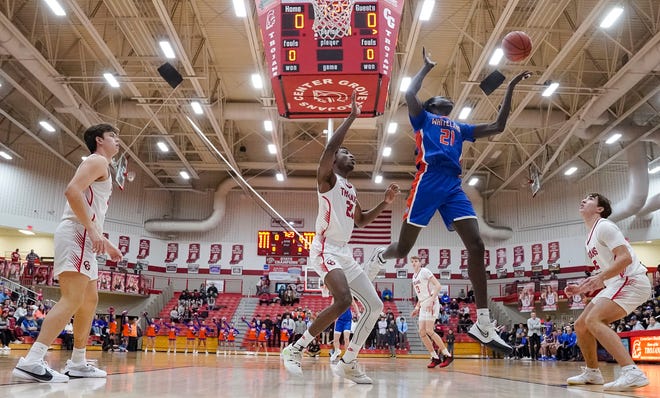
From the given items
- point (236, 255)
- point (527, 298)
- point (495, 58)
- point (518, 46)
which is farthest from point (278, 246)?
point (518, 46)

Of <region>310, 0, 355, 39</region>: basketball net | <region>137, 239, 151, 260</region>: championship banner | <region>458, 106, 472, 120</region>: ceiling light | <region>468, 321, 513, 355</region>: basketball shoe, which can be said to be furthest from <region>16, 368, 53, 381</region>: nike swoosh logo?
<region>137, 239, 151, 260</region>: championship banner

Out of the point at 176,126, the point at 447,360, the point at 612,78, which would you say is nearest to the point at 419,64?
the point at 612,78

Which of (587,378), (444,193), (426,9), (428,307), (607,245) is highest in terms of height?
(426,9)

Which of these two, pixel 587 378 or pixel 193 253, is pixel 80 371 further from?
pixel 193 253

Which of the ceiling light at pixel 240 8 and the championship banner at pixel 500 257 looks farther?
the championship banner at pixel 500 257

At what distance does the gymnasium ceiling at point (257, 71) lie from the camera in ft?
49.5

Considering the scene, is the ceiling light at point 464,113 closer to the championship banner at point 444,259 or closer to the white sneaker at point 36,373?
the championship banner at point 444,259

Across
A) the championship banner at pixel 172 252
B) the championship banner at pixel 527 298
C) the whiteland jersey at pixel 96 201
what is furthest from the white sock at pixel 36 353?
the championship banner at pixel 172 252

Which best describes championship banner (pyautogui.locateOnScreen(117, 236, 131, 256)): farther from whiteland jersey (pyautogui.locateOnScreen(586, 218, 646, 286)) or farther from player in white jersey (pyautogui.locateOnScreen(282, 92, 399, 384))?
whiteland jersey (pyautogui.locateOnScreen(586, 218, 646, 286))

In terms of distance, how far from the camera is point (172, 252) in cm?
2962

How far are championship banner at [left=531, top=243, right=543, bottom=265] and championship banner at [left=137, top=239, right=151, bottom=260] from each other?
19.8 meters

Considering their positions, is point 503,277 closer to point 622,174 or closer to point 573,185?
point 573,185

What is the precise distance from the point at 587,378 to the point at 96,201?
469 centimetres

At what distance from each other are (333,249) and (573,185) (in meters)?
25.0
